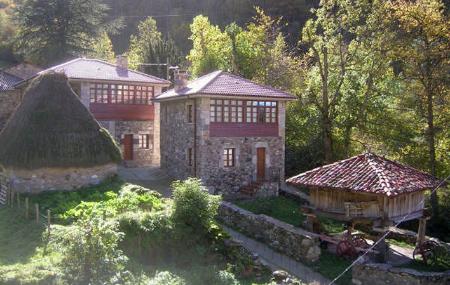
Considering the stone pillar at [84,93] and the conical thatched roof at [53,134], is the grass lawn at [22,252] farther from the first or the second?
the stone pillar at [84,93]

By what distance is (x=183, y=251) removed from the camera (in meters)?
17.4

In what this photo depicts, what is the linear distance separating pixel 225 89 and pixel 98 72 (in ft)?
28.7

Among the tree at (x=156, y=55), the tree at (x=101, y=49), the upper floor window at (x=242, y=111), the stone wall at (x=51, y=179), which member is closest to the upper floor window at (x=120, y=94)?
the upper floor window at (x=242, y=111)

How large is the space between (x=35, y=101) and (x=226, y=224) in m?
11.1

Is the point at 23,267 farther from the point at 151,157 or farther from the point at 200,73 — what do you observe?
the point at 200,73

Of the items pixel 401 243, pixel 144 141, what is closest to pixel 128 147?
pixel 144 141

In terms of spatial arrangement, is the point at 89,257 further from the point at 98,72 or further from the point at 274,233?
the point at 98,72

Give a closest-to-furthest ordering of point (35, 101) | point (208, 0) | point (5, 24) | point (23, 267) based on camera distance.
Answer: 1. point (23, 267)
2. point (35, 101)
3. point (5, 24)
4. point (208, 0)

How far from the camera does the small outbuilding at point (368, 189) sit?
56.1ft

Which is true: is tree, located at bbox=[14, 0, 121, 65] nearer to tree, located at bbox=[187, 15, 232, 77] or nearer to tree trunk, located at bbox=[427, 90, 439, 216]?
tree, located at bbox=[187, 15, 232, 77]

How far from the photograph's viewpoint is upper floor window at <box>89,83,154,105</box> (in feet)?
94.1

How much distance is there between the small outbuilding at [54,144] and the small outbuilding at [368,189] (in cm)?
997

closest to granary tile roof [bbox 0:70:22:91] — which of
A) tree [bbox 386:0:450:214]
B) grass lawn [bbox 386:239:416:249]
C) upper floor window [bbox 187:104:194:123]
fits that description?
upper floor window [bbox 187:104:194:123]

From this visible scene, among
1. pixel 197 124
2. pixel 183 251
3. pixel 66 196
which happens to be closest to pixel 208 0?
pixel 197 124
